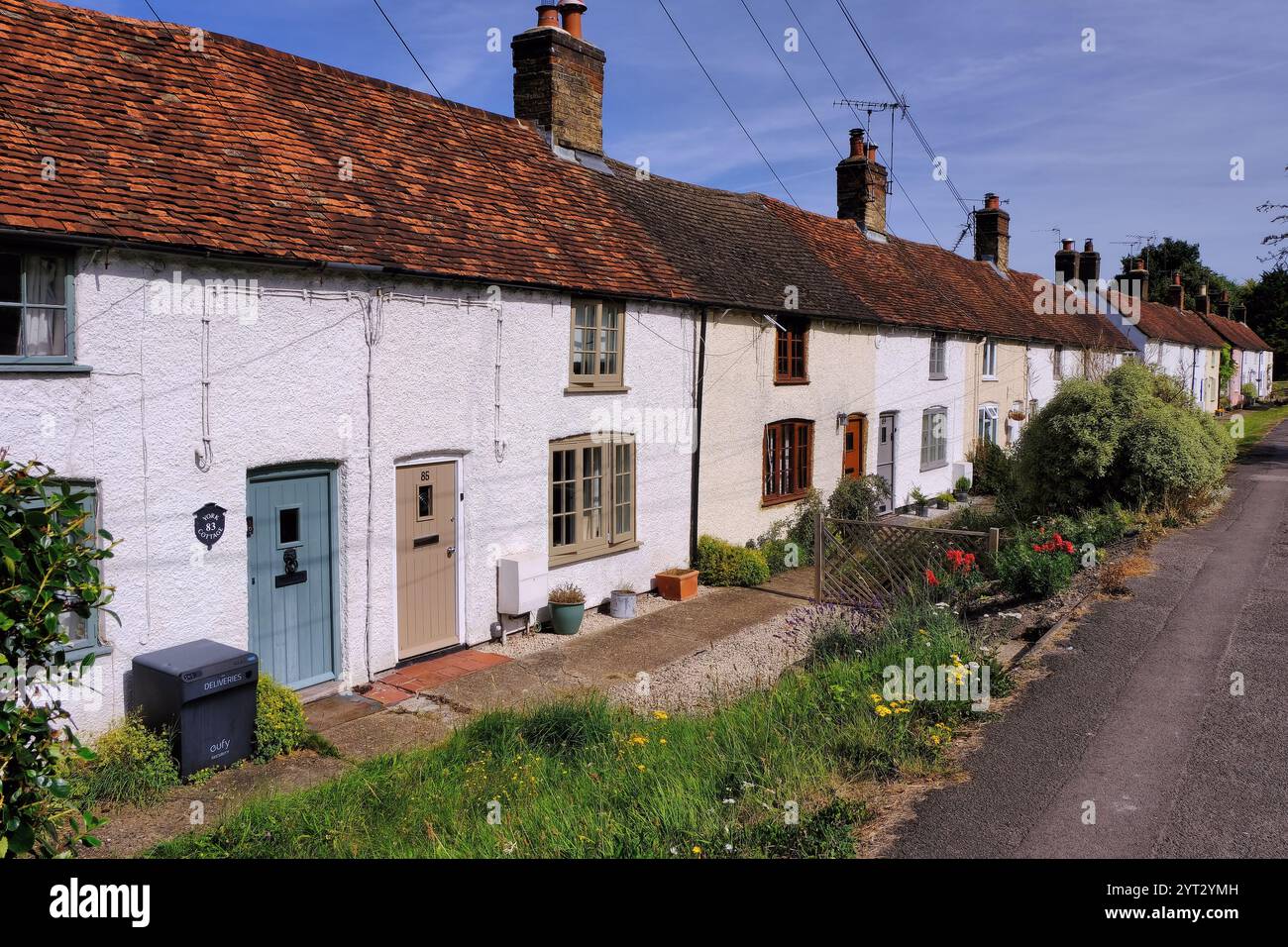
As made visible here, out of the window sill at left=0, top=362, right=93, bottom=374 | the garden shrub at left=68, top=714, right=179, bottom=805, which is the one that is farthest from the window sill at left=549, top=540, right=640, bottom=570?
the window sill at left=0, top=362, right=93, bottom=374

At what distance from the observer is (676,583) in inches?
579

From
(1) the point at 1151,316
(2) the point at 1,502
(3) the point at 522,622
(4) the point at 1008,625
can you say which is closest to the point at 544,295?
(3) the point at 522,622

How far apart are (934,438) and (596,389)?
14442mm

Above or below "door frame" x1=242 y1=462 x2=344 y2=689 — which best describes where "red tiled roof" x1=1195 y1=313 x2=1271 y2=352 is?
above

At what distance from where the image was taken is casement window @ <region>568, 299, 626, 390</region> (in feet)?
43.1

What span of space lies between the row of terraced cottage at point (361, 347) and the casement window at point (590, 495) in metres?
0.05

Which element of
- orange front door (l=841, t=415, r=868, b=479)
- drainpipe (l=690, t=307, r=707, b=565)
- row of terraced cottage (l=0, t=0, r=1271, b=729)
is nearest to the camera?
row of terraced cottage (l=0, t=0, r=1271, b=729)

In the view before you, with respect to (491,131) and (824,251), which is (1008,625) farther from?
(824,251)

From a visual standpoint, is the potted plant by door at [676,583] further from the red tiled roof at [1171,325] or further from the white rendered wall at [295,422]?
the red tiled roof at [1171,325]

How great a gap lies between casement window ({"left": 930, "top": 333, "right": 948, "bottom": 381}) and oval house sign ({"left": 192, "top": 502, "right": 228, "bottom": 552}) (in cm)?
1945

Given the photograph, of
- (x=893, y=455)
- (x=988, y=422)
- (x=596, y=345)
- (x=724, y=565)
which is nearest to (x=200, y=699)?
(x=596, y=345)

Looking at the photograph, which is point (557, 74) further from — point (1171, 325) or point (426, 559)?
point (1171, 325)

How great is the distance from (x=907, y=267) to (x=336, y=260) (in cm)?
1992

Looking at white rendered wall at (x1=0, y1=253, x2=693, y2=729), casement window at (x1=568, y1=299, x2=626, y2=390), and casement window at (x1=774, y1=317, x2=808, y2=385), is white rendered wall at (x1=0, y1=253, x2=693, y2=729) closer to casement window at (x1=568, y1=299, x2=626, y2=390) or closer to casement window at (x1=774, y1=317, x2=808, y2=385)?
casement window at (x1=568, y1=299, x2=626, y2=390)
